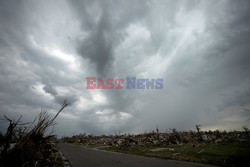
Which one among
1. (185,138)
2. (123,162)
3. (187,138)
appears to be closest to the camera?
(123,162)

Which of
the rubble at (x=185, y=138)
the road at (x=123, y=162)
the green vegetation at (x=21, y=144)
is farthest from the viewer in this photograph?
the rubble at (x=185, y=138)

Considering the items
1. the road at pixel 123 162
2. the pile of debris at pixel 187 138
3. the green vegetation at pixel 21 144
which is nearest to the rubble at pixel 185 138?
the pile of debris at pixel 187 138

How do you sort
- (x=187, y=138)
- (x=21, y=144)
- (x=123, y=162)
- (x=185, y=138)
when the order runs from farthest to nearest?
(x=187, y=138) < (x=185, y=138) < (x=123, y=162) < (x=21, y=144)

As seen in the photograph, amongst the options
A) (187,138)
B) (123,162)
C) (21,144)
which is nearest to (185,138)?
(187,138)

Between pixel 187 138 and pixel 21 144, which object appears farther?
pixel 187 138

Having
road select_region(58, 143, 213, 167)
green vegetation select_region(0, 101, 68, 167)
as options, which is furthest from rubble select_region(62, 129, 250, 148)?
green vegetation select_region(0, 101, 68, 167)

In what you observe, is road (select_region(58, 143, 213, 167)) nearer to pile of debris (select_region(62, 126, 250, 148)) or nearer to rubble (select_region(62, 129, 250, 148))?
rubble (select_region(62, 129, 250, 148))

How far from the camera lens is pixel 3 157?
301cm

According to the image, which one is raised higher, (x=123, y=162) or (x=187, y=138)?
(x=187, y=138)

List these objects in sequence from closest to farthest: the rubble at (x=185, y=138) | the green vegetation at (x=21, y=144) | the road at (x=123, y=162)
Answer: the green vegetation at (x=21, y=144) < the road at (x=123, y=162) < the rubble at (x=185, y=138)

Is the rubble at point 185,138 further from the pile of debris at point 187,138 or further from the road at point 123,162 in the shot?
the road at point 123,162

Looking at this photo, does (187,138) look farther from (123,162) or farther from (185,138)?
(123,162)

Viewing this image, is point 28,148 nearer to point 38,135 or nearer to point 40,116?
point 38,135

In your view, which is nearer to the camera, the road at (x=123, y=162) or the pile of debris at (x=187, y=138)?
the road at (x=123, y=162)
